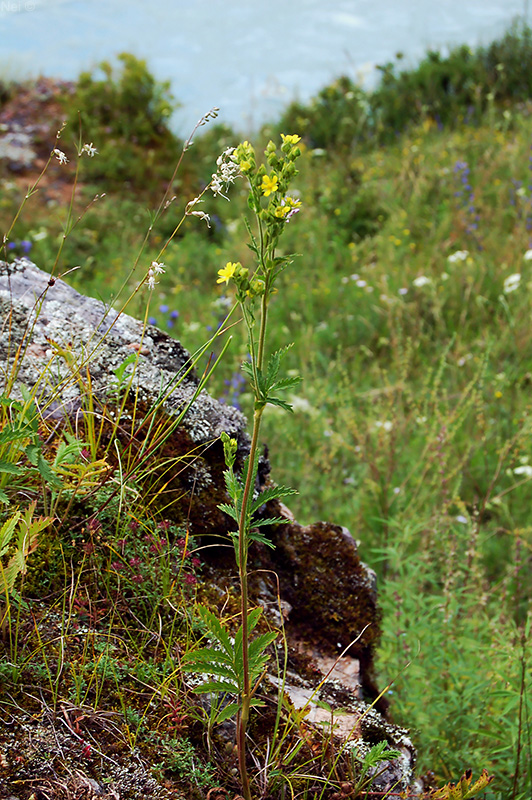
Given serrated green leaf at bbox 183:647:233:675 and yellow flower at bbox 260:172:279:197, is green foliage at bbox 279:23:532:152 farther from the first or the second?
serrated green leaf at bbox 183:647:233:675

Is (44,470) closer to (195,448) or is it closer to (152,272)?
(195,448)

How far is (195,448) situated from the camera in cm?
173

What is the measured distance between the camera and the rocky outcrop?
175cm

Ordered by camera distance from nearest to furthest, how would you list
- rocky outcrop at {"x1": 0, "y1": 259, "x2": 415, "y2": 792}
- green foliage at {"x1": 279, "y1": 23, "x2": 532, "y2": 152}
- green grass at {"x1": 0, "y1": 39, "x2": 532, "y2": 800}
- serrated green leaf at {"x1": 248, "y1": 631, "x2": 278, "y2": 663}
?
serrated green leaf at {"x1": 248, "y1": 631, "x2": 278, "y2": 663} < rocky outcrop at {"x1": 0, "y1": 259, "x2": 415, "y2": 792} < green grass at {"x1": 0, "y1": 39, "x2": 532, "y2": 800} < green foliage at {"x1": 279, "y1": 23, "x2": 532, "y2": 152}

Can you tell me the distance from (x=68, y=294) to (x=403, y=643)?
68.1 inches

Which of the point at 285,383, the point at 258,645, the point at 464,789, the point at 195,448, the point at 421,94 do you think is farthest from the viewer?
the point at 421,94

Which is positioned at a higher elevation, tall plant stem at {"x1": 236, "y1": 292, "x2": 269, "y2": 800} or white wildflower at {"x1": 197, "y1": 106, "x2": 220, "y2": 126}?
white wildflower at {"x1": 197, "y1": 106, "x2": 220, "y2": 126}

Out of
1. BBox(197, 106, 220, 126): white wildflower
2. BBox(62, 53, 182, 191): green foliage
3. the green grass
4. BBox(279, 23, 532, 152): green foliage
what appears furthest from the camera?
BBox(279, 23, 532, 152): green foliage

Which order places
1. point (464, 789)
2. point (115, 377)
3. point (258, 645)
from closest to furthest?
point (258, 645) → point (464, 789) → point (115, 377)

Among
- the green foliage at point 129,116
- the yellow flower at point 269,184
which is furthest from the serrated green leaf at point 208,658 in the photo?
the green foliage at point 129,116

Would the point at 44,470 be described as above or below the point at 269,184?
below

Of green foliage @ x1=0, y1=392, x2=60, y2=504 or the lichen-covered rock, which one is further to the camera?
the lichen-covered rock

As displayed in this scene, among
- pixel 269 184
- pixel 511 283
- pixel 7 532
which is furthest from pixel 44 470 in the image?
pixel 511 283

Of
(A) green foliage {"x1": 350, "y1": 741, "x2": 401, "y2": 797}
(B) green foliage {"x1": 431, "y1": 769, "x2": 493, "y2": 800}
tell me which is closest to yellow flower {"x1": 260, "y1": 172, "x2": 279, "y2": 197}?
(A) green foliage {"x1": 350, "y1": 741, "x2": 401, "y2": 797}
